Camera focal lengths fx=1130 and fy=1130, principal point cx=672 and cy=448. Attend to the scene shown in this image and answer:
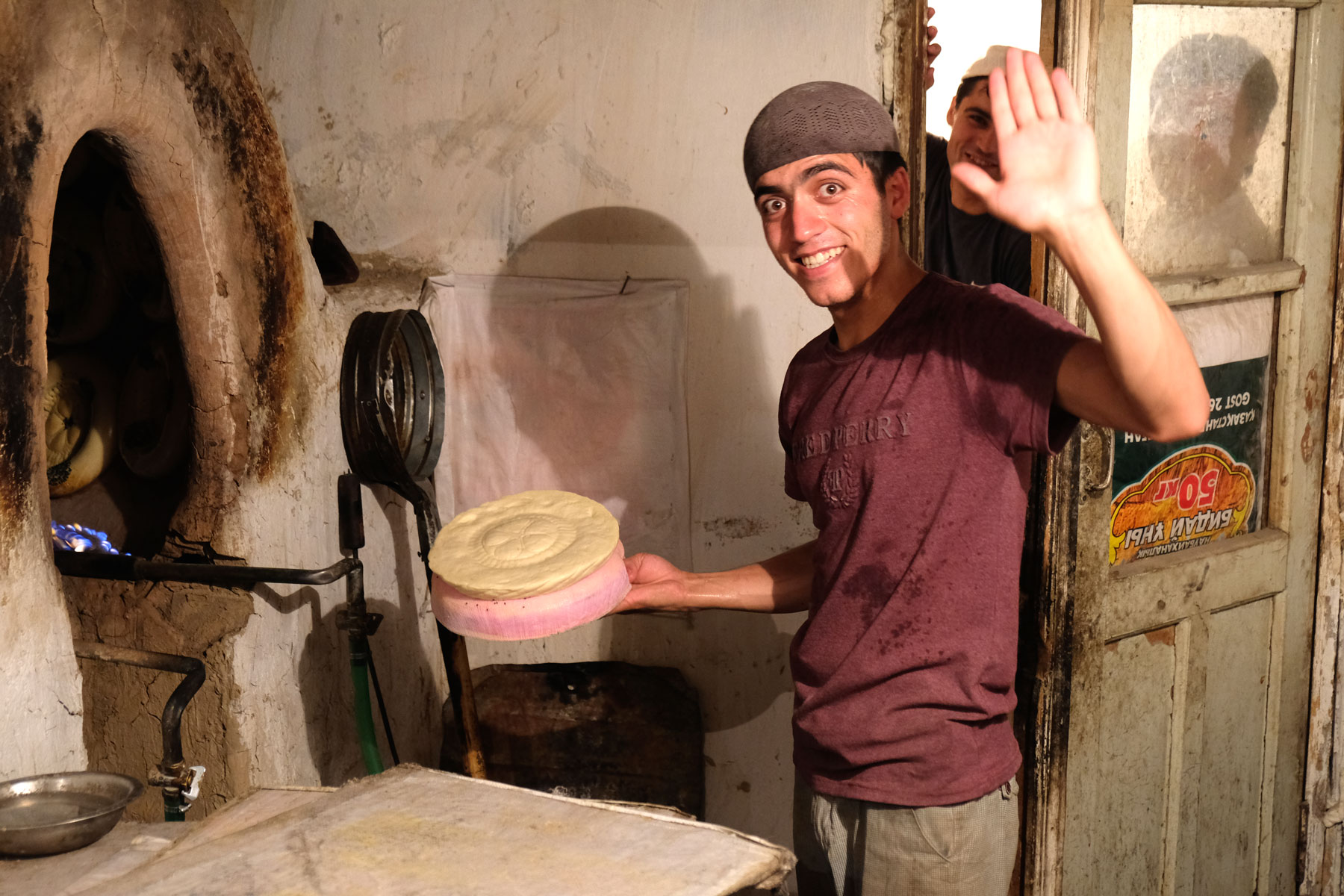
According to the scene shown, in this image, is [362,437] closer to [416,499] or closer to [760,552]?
[416,499]

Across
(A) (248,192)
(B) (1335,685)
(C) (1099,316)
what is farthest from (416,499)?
(B) (1335,685)

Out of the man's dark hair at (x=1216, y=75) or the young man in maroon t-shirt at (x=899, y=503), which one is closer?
the young man in maroon t-shirt at (x=899, y=503)

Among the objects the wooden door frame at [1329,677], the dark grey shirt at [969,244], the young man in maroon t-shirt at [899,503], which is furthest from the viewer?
the dark grey shirt at [969,244]

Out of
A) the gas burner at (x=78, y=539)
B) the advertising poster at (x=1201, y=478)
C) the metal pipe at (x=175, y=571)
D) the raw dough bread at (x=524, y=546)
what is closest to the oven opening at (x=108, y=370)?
the gas burner at (x=78, y=539)

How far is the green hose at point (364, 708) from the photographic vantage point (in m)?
2.88

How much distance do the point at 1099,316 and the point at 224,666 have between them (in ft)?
7.24

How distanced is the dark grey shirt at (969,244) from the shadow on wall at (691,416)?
36.6 inches

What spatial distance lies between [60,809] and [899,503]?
1413 mm

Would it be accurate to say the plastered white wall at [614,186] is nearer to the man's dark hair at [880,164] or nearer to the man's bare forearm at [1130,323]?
the man's dark hair at [880,164]

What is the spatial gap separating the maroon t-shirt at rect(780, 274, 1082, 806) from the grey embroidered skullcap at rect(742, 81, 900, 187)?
0.84 feet

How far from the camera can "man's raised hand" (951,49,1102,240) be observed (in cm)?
138

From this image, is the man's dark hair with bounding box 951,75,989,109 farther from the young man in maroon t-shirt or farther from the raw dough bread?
the raw dough bread

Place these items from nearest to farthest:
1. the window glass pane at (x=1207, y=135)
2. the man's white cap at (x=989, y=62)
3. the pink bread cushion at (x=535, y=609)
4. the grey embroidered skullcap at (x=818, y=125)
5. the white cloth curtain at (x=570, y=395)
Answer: the grey embroidered skullcap at (x=818, y=125) < the pink bread cushion at (x=535, y=609) < the window glass pane at (x=1207, y=135) < the white cloth curtain at (x=570, y=395) < the man's white cap at (x=989, y=62)

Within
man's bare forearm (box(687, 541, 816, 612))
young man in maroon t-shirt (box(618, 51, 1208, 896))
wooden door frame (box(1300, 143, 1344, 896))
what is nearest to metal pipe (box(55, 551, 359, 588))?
man's bare forearm (box(687, 541, 816, 612))
